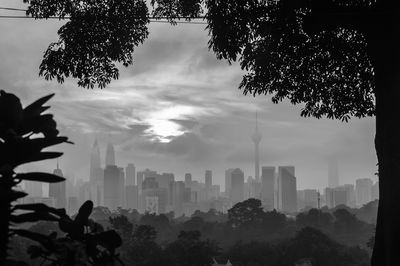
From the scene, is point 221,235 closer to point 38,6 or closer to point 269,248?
point 269,248

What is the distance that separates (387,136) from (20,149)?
5475 mm

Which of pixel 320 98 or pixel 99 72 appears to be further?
pixel 320 98

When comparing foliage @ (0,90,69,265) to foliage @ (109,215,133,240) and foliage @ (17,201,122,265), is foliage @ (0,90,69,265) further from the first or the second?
foliage @ (109,215,133,240)

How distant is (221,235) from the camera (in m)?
99.4

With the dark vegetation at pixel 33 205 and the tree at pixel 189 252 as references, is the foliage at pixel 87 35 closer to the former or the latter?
the dark vegetation at pixel 33 205

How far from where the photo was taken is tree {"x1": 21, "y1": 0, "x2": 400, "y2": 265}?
260 inches

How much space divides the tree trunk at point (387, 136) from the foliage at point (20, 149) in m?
5.28

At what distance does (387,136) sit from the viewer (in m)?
6.38

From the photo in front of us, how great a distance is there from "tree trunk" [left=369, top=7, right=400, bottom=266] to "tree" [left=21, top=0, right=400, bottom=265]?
0.01 metres

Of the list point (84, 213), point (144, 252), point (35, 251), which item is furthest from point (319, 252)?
point (35, 251)

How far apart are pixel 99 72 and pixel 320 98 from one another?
418cm

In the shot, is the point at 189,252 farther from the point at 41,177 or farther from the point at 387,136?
the point at 41,177

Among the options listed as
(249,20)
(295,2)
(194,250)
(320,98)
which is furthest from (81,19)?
(194,250)

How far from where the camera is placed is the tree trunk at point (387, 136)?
6.24 metres
